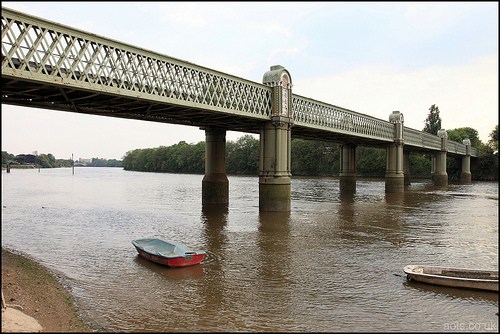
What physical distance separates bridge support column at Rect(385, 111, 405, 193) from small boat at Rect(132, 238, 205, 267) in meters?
49.7

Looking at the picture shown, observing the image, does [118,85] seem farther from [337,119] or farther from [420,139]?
[420,139]

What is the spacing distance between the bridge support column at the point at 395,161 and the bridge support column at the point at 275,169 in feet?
108

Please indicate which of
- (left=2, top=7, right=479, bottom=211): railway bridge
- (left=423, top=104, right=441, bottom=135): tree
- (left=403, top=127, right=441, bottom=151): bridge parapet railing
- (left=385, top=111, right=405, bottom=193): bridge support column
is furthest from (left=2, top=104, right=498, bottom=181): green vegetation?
(left=2, top=7, right=479, bottom=211): railway bridge

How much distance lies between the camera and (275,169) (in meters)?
32.3

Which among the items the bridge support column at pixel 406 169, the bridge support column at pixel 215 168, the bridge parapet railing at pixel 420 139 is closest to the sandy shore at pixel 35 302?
the bridge support column at pixel 215 168

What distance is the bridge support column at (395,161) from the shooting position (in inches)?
2370

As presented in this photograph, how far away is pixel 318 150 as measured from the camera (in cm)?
13375

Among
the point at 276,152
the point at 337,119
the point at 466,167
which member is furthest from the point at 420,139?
the point at 276,152

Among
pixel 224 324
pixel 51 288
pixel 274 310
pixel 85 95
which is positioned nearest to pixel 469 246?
pixel 274 310

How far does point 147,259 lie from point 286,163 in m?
18.8

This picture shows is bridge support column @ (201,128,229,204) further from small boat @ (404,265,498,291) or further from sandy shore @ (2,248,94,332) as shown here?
small boat @ (404,265,498,291)

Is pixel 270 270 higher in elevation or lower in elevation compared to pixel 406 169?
lower

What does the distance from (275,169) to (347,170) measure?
34711 millimetres

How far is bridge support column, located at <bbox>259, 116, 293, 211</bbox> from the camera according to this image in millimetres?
32219
